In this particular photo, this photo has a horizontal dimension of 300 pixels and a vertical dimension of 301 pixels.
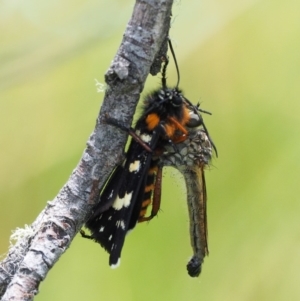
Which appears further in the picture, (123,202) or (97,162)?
(123,202)

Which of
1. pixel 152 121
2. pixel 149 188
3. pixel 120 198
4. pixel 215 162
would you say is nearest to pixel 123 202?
pixel 120 198

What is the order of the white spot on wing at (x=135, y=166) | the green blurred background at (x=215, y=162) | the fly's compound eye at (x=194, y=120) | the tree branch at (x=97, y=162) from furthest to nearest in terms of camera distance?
the green blurred background at (x=215, y=162) < the fly's compound eye at (x=194, y=120) < the white spot on wing at (x=135, y=166) < the tree branch at (x=97, y=162)

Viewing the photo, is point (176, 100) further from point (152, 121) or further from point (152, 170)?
point (152, 170)

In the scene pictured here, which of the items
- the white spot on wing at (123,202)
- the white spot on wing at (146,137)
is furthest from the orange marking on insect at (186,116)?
the white spot on wing at (123,202)

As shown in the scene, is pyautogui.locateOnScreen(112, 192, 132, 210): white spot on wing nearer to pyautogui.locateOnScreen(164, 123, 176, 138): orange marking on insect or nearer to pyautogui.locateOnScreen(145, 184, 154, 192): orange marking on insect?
pyautogui.locateOnScreen(145, 184, 154, 192): orange marking on insect

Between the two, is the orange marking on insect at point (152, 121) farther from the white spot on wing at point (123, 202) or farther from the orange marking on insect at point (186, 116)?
the white spot on wing at point (123, 202)

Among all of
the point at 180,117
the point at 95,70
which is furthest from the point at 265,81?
the point at 180,117

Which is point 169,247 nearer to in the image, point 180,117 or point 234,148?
point 234,148
